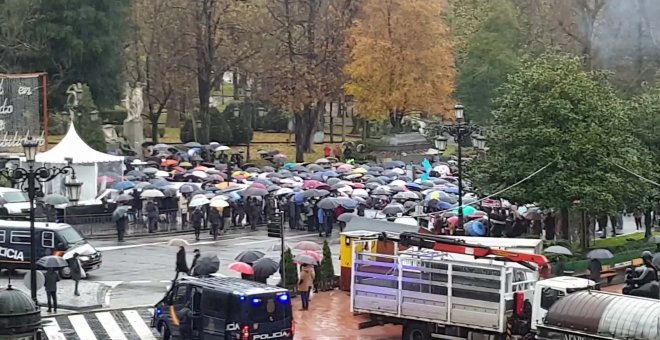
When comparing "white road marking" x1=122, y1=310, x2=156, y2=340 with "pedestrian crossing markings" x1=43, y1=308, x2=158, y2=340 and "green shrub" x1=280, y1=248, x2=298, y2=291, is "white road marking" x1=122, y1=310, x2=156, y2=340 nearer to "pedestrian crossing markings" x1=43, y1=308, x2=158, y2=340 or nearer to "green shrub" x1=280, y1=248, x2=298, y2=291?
"pedestrian crossing markings" x1=43, y1=308, x2=158, y2=340

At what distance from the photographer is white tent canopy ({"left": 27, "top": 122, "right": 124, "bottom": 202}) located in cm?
4459

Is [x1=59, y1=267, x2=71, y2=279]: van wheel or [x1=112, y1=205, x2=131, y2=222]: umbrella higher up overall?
[x1=112, y1=205, x2=131, y2=222]: umbrella

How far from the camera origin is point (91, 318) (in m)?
27.5

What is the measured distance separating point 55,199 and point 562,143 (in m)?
18.4

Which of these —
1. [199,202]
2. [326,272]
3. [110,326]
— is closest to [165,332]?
[110,326]

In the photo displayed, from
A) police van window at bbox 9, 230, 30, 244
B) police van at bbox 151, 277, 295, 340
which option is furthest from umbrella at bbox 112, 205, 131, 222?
police van at bbox 151, 277, 295, 340

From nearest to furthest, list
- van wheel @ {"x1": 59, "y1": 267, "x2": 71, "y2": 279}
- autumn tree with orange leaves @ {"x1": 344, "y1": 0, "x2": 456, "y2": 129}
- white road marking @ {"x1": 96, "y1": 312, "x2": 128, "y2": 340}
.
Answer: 1. white road marking @ {"x1": 96, "y1": 312, "x2": 128, "y2": 340}
2. van wheel @ {"x1": 59, "y1": 267, "x2": 71, "y2": 279}
3. autumn tree with orange leaves @ {"x1": 344, "y1": 0, "x2": 456, "y2": 129}

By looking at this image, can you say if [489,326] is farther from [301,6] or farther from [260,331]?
[301,6]

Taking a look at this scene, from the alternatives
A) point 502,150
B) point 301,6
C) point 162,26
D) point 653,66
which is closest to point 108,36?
point 162,26

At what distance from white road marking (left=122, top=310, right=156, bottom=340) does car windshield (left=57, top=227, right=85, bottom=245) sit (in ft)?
16.4

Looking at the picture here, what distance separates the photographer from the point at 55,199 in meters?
40.5

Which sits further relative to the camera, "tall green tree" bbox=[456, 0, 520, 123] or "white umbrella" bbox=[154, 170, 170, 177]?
"tall green tree" bbox=[456, 0, 520, 123]

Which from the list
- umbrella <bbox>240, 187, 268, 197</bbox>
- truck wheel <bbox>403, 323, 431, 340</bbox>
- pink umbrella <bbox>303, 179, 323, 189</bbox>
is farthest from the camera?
pink umbrella <bbox>303, 179, 323, 189</bbox>

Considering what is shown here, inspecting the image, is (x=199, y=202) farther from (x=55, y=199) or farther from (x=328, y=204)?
(x=55, y=199)
